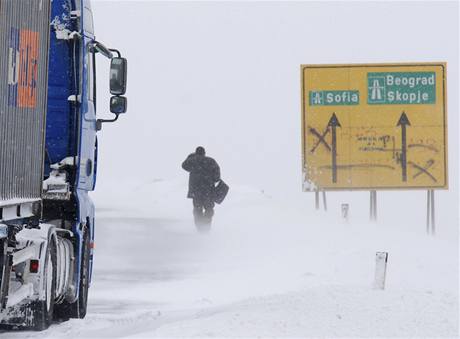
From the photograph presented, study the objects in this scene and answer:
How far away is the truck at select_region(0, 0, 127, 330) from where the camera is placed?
9.20 m

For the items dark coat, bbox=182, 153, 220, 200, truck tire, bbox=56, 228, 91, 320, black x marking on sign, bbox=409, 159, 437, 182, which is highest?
black x marking on sign, bbox=409, 159, 437, 182

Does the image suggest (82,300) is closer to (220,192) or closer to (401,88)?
(220,192)

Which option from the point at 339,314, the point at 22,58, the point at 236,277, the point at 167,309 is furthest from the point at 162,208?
the point at 22,58

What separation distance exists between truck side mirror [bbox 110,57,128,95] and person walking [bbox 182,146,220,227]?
11526 mm

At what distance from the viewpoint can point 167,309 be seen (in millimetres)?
13594

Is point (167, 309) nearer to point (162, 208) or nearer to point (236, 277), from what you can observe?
point (236, 277)

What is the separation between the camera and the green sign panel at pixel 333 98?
30.2 meters

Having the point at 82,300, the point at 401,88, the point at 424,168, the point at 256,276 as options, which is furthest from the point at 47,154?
the point at 424,168

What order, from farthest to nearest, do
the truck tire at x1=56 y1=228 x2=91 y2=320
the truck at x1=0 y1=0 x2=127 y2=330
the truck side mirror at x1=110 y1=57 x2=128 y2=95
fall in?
the truck side mirror at x1=110 y1=57 x2=128 y2=95 → the truck tire at x1=56 y1=228 x2=91 y2=320 → the truck at x1=0 y1=0 x2=127 y2=330

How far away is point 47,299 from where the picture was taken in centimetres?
1080

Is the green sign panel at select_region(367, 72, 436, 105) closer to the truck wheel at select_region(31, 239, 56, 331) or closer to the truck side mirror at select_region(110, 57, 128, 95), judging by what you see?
the truck side mirror at select_region(110, 57, 128, 95)

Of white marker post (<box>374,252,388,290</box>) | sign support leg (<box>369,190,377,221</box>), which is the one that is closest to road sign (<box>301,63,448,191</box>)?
sign support leg (<box>369,190,377,221</box>)

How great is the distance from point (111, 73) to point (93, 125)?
599mm

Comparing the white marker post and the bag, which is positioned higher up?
the bag
